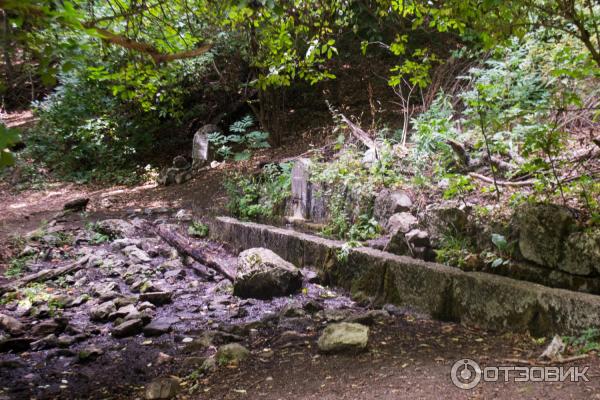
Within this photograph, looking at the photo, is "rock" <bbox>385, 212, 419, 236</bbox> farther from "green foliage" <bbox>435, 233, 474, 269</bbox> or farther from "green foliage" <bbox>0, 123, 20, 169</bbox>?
"green foliage" <bbox>0, 123, 20, 169</bbox>

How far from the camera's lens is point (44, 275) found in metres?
5.58

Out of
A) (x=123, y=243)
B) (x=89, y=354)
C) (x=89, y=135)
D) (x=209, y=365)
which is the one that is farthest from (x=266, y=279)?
(x=89, y=135)

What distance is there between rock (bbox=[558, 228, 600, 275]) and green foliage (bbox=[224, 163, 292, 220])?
3975 millimetres

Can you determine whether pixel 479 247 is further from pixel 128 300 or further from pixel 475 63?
A: pixel 475 63

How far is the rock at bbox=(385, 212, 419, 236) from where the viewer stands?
4.47 meters

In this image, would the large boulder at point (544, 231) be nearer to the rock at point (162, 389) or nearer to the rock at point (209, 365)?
the rock at point (209, 365)

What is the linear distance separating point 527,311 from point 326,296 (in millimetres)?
2005

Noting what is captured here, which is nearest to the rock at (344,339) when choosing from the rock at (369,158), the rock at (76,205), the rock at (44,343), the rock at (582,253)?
the rock at (582,253)

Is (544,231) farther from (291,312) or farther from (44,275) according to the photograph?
(44,275)

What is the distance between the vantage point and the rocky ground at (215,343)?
272 centimetres

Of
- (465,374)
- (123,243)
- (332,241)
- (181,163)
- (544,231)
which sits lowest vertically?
(123,243)

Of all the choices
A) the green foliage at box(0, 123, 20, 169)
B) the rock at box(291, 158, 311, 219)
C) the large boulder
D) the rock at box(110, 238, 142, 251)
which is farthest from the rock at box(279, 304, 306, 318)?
the rock at box(110, 238, 142, 251)

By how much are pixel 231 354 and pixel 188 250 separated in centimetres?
329

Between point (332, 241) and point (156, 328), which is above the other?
point (332, 241)
